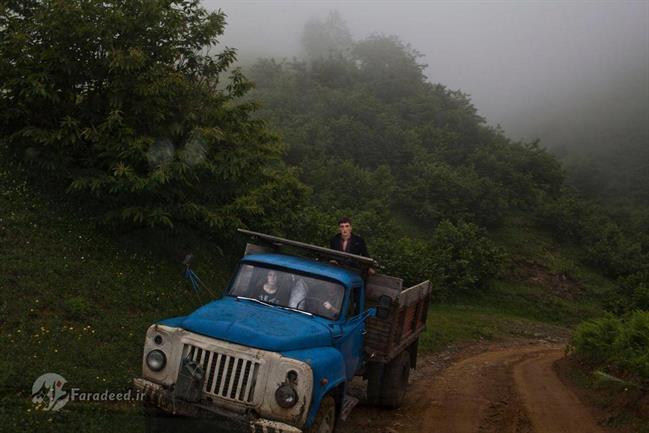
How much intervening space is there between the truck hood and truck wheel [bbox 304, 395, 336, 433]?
1.98ft

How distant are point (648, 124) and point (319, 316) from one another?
232 ft

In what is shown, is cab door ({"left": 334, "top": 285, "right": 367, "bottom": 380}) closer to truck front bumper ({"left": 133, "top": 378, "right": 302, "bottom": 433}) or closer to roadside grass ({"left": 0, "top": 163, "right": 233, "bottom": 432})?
truck front bumper ({"left": 133, "top": 378, "right": 302, "bottom": 433})

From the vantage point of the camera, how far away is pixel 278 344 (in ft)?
19.5

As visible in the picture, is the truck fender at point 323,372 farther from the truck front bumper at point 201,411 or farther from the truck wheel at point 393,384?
the truck wheel at point 393,384

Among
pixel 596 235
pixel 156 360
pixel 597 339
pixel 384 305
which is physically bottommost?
pixel 597 339

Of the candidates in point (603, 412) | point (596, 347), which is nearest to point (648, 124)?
point (596, 347)

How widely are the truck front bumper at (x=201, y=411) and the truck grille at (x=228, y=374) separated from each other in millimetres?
142

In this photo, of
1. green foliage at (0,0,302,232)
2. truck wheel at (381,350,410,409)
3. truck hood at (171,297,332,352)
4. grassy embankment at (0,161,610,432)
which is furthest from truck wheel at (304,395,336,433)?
green foliage at (0,0,302,232)

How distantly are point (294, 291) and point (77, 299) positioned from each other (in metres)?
3.95

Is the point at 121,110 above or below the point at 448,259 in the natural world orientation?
above

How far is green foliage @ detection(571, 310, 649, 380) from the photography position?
10.7 m

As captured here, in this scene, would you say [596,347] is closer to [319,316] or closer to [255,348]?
[319,316]

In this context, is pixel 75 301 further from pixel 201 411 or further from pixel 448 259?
pixel 448 259

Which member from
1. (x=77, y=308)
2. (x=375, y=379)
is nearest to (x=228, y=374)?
(x=375, y=379)
